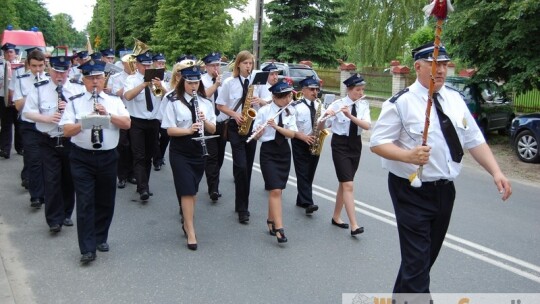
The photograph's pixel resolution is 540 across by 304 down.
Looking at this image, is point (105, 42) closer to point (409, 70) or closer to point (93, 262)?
point (409, 70)

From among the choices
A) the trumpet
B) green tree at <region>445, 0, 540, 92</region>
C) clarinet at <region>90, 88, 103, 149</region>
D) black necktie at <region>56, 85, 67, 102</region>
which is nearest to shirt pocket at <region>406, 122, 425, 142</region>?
clarinet at <region>90, 88, 103, 149</region>

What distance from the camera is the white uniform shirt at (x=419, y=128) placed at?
12.5 ft

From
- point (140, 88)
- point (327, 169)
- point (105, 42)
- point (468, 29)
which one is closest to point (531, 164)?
point (468, 29)

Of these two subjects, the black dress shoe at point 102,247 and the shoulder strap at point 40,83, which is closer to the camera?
the black dress shoe at point 102,247

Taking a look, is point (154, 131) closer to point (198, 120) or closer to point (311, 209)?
point (198, 120)

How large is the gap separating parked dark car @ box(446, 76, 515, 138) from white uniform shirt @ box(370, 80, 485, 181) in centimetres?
1086

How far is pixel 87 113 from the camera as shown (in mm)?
5402

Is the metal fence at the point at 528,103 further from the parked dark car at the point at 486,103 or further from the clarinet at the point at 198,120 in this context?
the clarinet at the point at 198,120

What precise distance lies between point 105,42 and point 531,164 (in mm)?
58741

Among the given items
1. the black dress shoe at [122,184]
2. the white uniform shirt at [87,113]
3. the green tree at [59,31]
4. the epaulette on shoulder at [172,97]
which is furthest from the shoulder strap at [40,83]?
the green tree at [59,31]

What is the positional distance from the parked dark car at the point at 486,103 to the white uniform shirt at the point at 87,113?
10962 mm

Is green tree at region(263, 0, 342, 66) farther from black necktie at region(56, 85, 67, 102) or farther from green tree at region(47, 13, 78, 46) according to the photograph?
green tree at region(47, 13, 78, 46)

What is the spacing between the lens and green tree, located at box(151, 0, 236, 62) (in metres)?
36.8

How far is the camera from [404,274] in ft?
12.8
